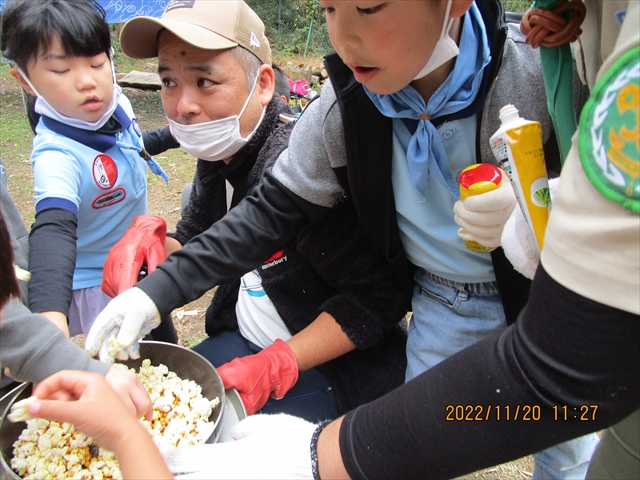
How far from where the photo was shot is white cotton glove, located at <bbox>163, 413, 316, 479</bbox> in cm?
98

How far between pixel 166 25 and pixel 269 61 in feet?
1.50

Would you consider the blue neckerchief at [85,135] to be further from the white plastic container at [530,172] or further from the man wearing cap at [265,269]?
the white plastic container at [530,172]

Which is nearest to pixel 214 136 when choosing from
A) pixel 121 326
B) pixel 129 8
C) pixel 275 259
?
pixel 275 259

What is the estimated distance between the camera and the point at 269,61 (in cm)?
201

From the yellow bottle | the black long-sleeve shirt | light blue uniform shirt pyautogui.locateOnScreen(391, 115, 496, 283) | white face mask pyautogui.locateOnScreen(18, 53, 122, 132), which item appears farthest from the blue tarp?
the black long-sleeve shirt

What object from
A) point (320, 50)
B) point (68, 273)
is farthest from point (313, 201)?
point (320, 50)

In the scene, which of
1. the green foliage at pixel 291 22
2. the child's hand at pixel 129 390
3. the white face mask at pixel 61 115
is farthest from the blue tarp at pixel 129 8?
the child's hand at pixel 129 390

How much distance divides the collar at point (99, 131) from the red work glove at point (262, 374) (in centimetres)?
124

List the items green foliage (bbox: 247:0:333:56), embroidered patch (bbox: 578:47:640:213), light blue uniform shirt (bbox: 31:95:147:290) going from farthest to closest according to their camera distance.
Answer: green foliage (bbox: 247:0:333:56), light blue uniform shirt (bbox: 31:95:147:290), embroidered patch (bbox: 578:47:640:213)

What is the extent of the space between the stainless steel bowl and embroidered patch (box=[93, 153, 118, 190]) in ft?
3.25

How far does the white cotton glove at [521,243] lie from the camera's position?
100cm

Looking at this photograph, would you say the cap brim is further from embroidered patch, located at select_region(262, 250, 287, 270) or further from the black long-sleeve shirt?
the black long-sleeve shirt

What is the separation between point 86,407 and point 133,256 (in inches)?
34.5

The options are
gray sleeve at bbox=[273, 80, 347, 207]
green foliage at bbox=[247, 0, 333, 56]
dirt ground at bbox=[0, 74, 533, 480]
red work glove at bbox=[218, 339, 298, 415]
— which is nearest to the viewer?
gray sleeve at bbox=[273, 80, 347, 207]
